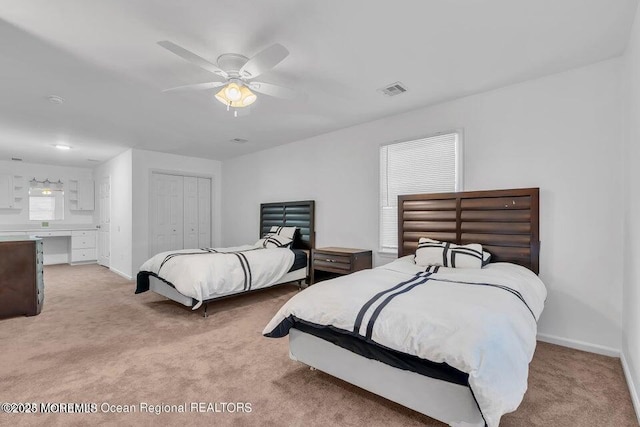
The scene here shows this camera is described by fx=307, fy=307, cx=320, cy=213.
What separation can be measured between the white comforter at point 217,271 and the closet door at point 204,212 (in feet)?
8.55

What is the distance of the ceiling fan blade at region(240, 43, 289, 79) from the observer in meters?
2.05

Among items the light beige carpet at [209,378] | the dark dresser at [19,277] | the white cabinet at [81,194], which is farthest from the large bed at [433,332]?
the white cabinet at [81,194]

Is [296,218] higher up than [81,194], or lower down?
lower down

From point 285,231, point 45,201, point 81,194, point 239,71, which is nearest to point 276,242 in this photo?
point 285,231

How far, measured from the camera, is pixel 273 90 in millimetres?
2635

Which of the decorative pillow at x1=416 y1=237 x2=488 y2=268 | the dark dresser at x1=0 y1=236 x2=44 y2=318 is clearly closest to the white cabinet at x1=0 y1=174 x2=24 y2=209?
the dark dresser at x1=0 y1=236 x2=44 y2=318

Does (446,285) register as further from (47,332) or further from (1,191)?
(1,191)

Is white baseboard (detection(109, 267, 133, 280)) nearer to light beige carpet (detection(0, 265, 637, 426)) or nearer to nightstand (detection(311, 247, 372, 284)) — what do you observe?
light beige carpet (detection(0, 265, 637, 426))

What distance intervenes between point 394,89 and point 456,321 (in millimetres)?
2494

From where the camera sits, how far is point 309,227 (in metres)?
5.09

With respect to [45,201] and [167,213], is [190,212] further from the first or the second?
[45,201]

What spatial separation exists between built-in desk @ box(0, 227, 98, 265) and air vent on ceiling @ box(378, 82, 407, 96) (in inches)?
318

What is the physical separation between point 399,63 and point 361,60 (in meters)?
0.35

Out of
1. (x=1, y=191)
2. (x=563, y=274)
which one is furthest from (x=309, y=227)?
(x=1, y=191)
